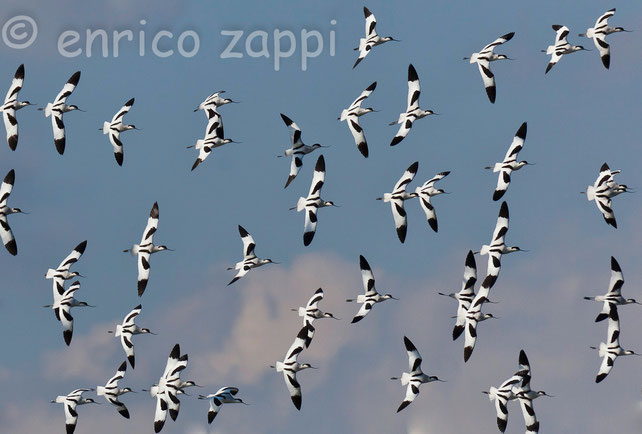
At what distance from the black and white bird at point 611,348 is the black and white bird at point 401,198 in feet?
55.4

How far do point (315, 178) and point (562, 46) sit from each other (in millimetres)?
20542

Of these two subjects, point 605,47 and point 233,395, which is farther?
point 605,47

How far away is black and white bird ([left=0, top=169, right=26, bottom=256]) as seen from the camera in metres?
92.7

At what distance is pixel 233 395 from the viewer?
3627 inches

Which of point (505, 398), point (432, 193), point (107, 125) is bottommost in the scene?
point (505, 398)

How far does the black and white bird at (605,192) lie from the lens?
318ft

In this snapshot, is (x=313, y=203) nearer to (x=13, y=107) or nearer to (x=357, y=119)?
(x=357, y=119)

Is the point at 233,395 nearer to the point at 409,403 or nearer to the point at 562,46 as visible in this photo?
the point at 409,403

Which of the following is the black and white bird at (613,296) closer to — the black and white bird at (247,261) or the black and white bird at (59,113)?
the black and white bird at (247,261)

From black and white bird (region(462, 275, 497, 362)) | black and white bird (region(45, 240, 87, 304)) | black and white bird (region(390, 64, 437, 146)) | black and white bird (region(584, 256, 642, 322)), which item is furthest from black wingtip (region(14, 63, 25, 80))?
black and white bird (region(584, 256, 642, 322))

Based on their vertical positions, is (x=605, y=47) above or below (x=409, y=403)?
above

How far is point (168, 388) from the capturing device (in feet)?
306

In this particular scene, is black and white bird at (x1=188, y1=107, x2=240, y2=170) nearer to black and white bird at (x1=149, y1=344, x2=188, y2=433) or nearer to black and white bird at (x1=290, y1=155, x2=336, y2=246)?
black and white bird at (x1=290, y1=155, x2=336, y2=246)

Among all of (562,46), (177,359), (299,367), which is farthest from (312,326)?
(562,46)
